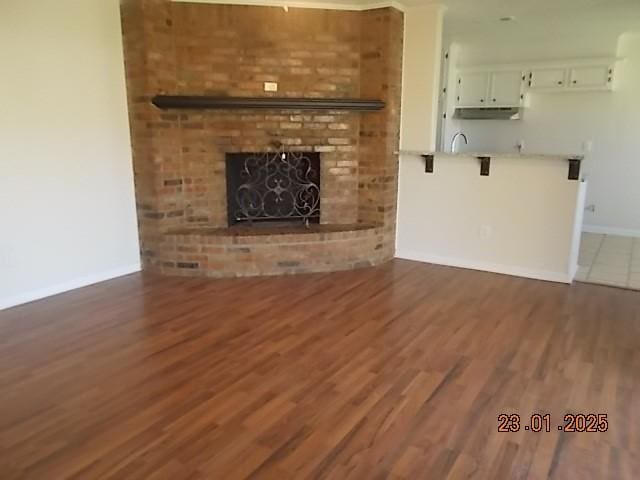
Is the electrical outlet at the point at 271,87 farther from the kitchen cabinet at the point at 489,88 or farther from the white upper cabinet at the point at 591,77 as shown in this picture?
the white upper cabinet at the point at 591,77

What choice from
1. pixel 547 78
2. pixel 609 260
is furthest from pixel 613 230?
pixel 547 78

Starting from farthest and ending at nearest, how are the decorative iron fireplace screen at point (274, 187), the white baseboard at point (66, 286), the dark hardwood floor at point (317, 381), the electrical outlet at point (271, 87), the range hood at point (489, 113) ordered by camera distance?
the range hood at point (489, 113) < the decorative iron fireplace screen at point (274, 187) < the electrical outlet at point (271, 87) < the white baseboard at point (66, 286) < the dark hardwood floor at point (317, 381)

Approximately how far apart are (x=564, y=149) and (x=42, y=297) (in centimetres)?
568

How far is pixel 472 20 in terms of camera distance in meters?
4.93

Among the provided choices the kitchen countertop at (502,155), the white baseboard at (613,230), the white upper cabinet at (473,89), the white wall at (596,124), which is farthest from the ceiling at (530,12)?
the white baseboard at (613,230)

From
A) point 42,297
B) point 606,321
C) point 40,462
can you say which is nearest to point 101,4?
point 42,297

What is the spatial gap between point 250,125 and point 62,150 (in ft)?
5.02

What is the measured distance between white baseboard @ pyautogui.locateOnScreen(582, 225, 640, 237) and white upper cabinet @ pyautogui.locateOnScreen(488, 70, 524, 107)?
5.75 feet

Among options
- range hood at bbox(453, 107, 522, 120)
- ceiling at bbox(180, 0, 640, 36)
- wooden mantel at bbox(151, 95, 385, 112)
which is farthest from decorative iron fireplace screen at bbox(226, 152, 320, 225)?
range hood at bbox(453, 107, 522, 120)

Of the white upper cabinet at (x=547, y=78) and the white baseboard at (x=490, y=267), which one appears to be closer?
the white baseboard at (x=490, y=267)

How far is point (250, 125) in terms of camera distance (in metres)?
4.49

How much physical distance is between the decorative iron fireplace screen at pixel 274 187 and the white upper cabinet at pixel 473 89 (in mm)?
2659

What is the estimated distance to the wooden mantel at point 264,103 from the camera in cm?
Answer: 413

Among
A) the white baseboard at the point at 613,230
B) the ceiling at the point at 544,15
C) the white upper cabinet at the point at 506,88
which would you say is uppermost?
the ceiling at the point at 544,15
